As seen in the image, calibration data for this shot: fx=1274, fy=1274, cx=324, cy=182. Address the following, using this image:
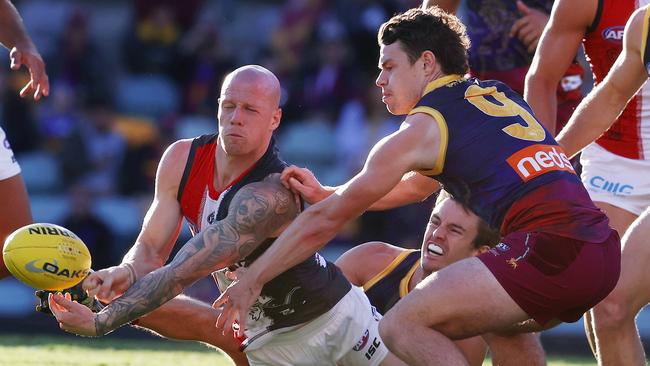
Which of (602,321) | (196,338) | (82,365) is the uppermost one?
(602,321)

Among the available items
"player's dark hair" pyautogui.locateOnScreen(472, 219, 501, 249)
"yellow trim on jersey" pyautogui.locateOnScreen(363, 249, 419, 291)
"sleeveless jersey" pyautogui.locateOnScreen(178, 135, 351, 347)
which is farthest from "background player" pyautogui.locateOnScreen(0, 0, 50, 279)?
"player's dark hair" pyautogui.locateOnScreen(472, 219, 501, 249)

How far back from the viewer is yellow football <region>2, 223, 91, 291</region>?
5809 millimetres

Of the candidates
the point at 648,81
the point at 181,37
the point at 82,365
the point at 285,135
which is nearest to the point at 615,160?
the point at 648,81

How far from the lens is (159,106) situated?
15258mm

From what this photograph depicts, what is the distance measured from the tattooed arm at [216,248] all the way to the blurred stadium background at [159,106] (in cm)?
623

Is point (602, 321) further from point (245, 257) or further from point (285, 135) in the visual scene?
point (285, 135)

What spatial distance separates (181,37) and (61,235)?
9.10 metres

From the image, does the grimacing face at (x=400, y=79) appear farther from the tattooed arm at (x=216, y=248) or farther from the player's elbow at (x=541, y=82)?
the player's elbow at (x=541, y=82)

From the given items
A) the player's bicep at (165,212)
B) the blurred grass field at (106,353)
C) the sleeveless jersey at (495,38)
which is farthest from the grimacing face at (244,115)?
the blurred grass field at (106,353)

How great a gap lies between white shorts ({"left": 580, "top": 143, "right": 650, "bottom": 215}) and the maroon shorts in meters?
1.41

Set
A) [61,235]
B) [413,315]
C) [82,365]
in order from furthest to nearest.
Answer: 1. [82,365]
2. [61,235]
3. [413,315]

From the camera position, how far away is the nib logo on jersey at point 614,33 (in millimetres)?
6844

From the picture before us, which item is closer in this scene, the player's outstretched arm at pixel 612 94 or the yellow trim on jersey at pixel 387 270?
the player's outstretched arm at pixel 612 94

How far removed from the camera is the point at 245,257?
6.30 metres
